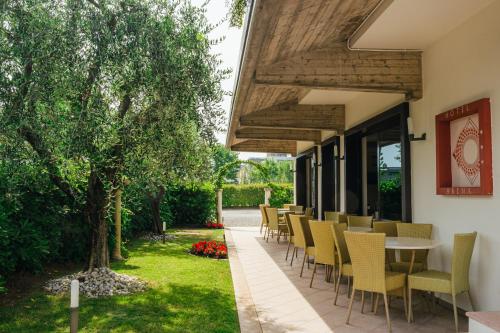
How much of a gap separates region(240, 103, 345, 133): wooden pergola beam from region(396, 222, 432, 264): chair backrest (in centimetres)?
378

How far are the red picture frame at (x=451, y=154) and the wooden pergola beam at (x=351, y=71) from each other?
2.39 feet

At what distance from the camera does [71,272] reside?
6.26 metres

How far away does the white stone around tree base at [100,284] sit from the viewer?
17.2 ft

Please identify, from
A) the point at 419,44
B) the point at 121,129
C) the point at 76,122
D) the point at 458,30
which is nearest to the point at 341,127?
the point at 419,44

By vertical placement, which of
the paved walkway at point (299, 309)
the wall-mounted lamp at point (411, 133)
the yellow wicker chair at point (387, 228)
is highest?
the wall-mounted lamp at point (411, 133)

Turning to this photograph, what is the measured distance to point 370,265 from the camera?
4047mm

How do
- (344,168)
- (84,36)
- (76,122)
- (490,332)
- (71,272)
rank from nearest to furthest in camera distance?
(490,332), (76,122), (84,36), (71,272), (344,168)

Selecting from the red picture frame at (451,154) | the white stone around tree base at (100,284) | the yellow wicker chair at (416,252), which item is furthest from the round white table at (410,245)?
the white stone around tree base at (100,284)

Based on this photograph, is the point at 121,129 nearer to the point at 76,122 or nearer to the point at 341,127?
the point at 76,122

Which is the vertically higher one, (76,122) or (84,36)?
(84,36)

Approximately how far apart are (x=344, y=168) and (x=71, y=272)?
5.40m

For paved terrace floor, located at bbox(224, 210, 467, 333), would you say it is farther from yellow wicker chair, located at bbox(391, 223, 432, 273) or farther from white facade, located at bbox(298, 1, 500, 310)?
white facade, located at bbox(298, 1, 500, 310)

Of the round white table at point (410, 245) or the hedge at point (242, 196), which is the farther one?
the hedge at point (242, 196)

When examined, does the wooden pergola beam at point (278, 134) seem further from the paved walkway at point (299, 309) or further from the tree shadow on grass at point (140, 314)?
the tree shadow on grass at point (140, 314)
